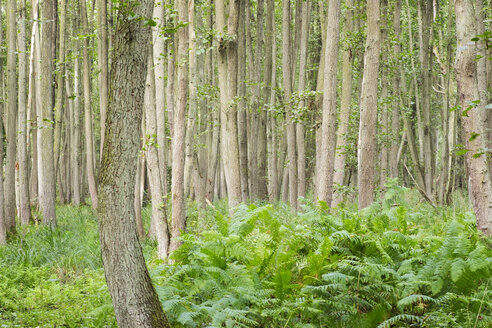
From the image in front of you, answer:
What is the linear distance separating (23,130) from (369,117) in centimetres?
848

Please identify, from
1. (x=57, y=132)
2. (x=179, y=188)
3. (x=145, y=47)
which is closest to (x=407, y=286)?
(x=145, y=47)

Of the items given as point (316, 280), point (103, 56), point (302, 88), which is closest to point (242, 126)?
point (302, 88)

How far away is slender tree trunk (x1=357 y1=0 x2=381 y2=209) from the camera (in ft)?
29.3

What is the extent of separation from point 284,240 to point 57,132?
13.7 m

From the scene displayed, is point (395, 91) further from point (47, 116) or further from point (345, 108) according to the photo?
point (47, 116)

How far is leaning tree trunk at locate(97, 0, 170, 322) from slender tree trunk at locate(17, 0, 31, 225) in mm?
8801

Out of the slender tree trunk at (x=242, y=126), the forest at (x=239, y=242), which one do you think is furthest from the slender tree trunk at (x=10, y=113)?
the slender tree trunk at (x=242, y=126)

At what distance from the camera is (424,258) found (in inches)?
204

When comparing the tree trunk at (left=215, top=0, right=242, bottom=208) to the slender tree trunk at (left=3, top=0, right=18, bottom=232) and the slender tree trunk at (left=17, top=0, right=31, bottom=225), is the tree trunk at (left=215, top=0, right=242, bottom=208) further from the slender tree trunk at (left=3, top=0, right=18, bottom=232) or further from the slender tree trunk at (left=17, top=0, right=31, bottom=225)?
the slender tree trunk at (left=3, top=0, right=18, bottom=232)

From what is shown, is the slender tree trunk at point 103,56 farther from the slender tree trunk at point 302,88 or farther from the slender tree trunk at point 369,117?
the slender tree trunk at point 369,117

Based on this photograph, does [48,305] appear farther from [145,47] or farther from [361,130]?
[361,130]

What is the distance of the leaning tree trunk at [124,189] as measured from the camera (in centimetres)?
379

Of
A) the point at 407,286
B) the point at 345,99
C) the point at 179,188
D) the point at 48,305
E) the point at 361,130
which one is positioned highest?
the point at 345,99

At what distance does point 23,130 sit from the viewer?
482 inches
